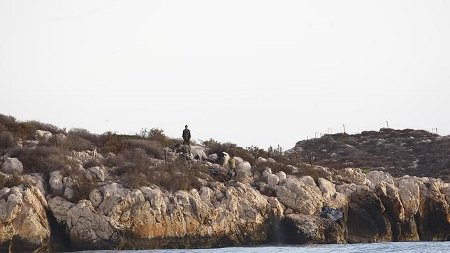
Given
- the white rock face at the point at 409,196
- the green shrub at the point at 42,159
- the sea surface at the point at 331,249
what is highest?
the green shrub at the point at 42,159

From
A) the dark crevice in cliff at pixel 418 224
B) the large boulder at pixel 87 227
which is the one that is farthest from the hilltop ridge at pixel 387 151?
the large boulder at pixel 87 227

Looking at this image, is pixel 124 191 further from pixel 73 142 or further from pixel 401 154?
pixel 401 154

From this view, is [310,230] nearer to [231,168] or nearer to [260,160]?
[231,168]

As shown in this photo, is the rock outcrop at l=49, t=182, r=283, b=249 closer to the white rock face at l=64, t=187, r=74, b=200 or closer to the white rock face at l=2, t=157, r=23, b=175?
the white rock face at l=64, t=187, r=74, b=200

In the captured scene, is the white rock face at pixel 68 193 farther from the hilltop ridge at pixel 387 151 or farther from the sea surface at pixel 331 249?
the hilltop ridge at pixel 387 151

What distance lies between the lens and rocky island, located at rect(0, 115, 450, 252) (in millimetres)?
38844

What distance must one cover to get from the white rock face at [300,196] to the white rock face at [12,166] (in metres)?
16.3

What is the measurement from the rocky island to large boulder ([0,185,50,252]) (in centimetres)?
5

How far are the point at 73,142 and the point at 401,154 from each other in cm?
6526

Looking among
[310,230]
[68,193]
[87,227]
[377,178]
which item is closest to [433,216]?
[377,178]

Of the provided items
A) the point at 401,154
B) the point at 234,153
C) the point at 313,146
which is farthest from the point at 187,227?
the point at 313,146

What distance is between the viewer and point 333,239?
44219 millimetres

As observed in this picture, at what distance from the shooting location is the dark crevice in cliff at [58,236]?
3847cm

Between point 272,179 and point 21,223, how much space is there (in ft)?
58.7
